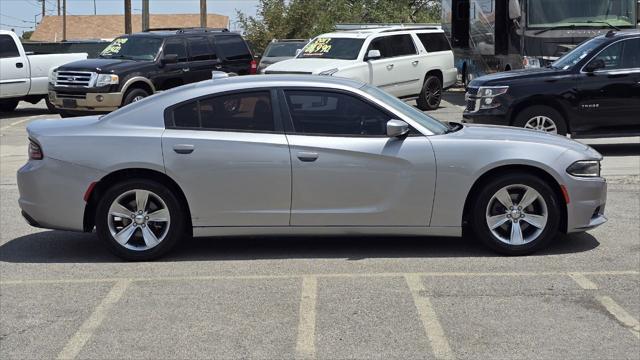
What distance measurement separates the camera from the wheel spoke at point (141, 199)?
6848 millimetres

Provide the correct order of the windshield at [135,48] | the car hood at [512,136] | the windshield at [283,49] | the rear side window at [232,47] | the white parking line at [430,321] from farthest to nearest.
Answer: the windshield at [283,49] < the rear side window at [232,47] < the windshield at [135,48] < the car hood at [512,136] < the white parking line at [430,321]

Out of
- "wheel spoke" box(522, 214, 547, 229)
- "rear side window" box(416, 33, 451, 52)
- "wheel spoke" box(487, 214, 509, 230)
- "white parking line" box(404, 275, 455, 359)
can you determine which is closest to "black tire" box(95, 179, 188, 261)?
"white parking line" box(404, 275, 455, 359)

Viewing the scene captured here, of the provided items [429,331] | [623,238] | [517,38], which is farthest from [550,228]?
[517,38]

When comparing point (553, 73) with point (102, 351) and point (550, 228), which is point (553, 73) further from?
point (102, 351)

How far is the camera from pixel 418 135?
690 cm

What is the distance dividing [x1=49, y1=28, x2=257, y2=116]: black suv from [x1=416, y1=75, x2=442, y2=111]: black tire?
4330 mm

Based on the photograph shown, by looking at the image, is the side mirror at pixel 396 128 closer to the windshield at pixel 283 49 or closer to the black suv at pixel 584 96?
the black suv at pixel 584 96

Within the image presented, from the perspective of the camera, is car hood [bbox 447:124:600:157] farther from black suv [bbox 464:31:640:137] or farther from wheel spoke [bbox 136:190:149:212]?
black suv [bbox 464:31:640:137]

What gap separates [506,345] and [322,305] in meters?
1.34

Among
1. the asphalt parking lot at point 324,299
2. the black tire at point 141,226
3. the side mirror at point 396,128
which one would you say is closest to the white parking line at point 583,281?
the asphalt parking lot at point 324,299

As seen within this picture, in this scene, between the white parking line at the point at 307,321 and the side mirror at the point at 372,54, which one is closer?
the white parking line at the point at 307,321

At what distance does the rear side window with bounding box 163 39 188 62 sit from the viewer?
18781 millimetres

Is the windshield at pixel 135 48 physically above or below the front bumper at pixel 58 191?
above

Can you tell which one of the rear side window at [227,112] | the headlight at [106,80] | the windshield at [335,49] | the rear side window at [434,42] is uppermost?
the rear side window at [434,42]
